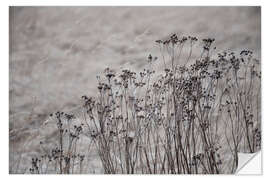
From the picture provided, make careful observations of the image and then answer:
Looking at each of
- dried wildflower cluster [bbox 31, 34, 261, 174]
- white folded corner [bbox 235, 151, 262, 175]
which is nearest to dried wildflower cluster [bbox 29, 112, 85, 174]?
dried wildflower cluster [bbox 31, 34, 261, 174]

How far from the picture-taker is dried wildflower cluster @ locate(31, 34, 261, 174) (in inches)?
85.7

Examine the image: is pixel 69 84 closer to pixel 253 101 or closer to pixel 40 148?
pixel 40 148

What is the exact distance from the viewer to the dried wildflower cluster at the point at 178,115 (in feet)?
7.14

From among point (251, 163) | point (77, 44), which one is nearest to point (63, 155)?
point (77, 44)

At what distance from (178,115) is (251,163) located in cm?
61

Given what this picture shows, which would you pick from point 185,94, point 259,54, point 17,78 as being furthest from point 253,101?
point 17,78

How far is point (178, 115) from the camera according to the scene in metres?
2.21

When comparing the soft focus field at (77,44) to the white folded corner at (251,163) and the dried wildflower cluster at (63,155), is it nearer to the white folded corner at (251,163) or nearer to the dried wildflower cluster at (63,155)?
the dried wildflower cluster at (63,155)

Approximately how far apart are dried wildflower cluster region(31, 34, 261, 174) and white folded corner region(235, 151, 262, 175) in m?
0.04

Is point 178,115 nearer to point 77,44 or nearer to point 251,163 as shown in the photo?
point 251,163

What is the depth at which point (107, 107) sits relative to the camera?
224 cm

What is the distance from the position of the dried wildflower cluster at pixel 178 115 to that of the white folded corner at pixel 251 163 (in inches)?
1.5

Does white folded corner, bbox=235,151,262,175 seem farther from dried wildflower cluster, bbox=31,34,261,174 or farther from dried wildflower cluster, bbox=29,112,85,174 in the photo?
dried wildflower cluster, bbox=29,112,85,174
